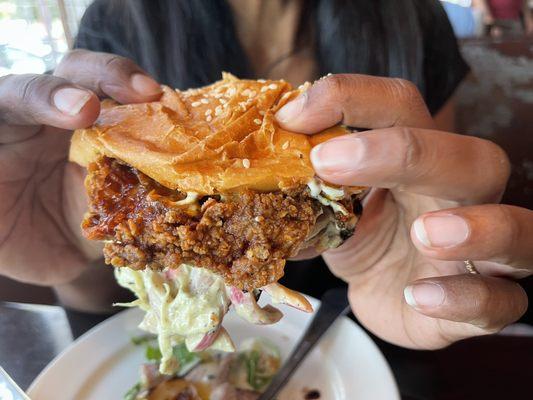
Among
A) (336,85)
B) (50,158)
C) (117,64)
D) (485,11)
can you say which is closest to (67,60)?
(117,64)

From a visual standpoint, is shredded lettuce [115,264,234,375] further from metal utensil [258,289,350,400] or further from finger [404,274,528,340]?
finger [404,274,528,340]

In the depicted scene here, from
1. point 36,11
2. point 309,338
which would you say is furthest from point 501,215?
point 36,11

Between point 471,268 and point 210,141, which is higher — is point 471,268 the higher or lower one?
the lower one

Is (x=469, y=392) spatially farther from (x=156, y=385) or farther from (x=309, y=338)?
(x=156, y=385)

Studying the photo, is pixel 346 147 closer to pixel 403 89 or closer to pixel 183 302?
pixel 403 89

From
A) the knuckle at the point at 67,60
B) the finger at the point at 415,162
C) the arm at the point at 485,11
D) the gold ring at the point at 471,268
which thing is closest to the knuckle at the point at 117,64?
the knuckle at the point at 67,60

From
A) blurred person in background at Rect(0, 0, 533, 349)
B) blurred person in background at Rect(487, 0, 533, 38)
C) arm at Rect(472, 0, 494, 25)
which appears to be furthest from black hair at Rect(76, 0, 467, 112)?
arm at Rect(472, 0, 494, 25)
